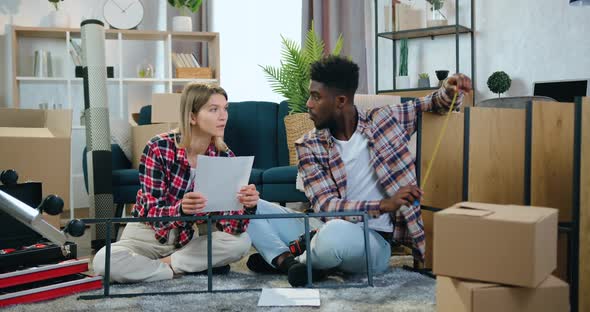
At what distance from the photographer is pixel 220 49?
5.00 metres

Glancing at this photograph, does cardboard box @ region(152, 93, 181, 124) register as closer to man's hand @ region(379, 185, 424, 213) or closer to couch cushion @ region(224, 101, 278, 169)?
couch cushion @ region(224, 101, 278, 169)

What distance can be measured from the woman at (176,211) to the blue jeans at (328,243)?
9 centimetres

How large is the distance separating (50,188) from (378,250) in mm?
1495

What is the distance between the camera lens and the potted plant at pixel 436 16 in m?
4.33

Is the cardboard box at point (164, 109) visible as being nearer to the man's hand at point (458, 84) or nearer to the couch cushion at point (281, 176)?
the couch cushion at point (281, 176)

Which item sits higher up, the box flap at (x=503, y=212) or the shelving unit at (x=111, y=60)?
Answer: the shelving unit at (x=111, y=60)

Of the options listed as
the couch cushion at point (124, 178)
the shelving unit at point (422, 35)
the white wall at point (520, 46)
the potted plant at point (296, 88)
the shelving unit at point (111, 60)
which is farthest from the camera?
the shelving unit at point (111, 60)

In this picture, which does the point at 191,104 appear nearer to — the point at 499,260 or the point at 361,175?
the point at 361,175

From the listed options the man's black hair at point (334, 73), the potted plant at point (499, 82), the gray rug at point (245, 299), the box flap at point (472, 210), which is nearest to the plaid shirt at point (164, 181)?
the gray rug at point (245, 299)

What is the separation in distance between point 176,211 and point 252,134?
1.78m

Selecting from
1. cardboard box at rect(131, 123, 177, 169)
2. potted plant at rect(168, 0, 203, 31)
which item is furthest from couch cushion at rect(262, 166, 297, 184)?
potted plant at rect(168, 0, 203, 31)

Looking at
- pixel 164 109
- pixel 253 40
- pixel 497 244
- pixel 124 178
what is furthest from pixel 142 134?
pixel 497 244

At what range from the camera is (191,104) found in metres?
2.23

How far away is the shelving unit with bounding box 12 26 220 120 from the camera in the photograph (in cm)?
445
